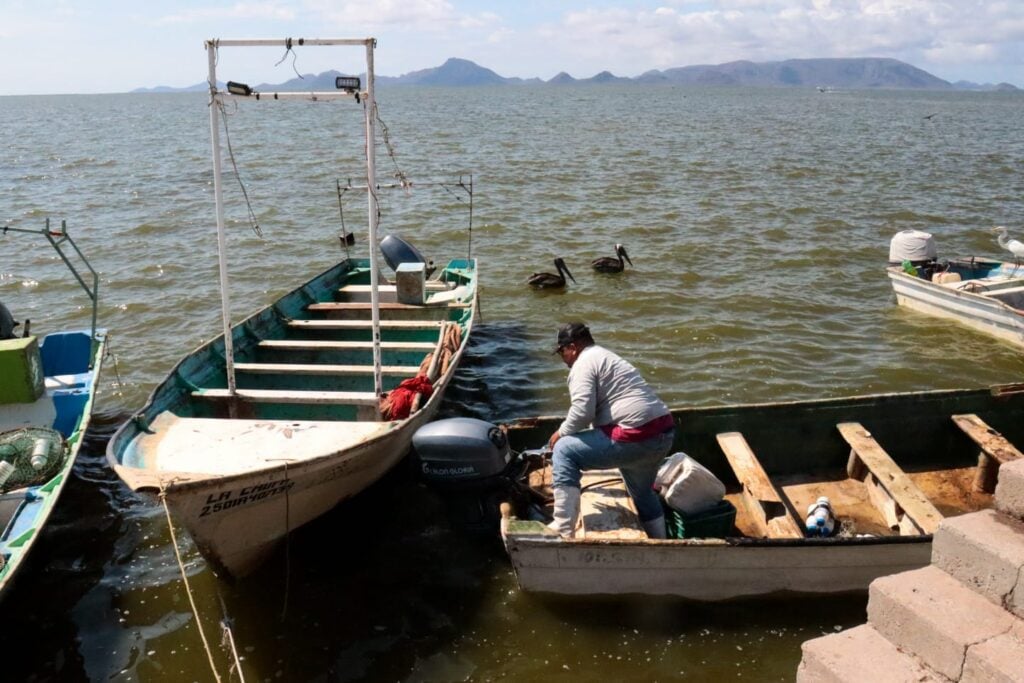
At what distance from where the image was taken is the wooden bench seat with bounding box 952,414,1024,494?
7.92 metres

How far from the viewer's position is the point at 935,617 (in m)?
4.24

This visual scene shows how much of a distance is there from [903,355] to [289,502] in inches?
412

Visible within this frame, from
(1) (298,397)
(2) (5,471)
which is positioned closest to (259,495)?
(1) (298,397)

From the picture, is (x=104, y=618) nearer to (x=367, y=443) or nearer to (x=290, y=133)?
(x=367, y=443)

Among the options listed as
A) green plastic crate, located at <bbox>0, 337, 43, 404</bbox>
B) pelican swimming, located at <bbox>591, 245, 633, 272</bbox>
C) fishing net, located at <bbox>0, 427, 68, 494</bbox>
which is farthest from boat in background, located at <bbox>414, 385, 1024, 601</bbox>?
pelican swimming, located at <bbox>591, 245, 633, 272</bbox>

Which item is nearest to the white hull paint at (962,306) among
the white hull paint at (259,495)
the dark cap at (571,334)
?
the dark cap at (571,334)

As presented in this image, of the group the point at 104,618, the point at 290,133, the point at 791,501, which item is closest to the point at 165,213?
the point at 104,618

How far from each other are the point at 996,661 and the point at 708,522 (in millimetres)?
3339

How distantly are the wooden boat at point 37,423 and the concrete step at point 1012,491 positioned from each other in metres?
6.68

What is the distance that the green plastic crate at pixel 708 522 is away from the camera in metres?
7.20

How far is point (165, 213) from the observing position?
2503cm

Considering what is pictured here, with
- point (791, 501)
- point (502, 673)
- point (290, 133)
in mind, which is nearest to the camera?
point (502, 673)

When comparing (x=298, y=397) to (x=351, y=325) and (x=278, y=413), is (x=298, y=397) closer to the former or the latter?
(x=278, y=413)

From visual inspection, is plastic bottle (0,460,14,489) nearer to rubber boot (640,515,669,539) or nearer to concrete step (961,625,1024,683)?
rubber boot (640,515,669,539)
